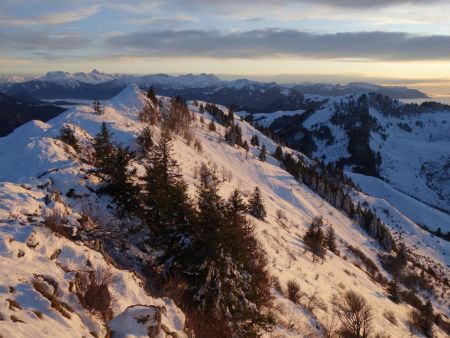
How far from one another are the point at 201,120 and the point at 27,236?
90.9 m

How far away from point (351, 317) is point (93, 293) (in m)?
18.7

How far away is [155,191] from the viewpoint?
19.3 meters

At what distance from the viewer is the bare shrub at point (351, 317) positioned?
21781 mm

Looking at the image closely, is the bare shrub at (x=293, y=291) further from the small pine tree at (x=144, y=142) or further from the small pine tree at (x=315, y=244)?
the small pine tree at (x=144, y=142)

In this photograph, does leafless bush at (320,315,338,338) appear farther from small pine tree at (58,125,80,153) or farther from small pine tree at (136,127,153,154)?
small pine tree at (136,127,153,154)

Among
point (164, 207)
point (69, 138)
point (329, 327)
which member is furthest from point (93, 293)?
point (69, 138)

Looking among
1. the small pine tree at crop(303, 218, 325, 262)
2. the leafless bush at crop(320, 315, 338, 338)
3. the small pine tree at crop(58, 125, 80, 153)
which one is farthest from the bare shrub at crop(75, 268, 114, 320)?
the small pine tree at crop(303, 218, 325, 262)

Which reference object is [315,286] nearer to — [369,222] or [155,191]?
[155,191]

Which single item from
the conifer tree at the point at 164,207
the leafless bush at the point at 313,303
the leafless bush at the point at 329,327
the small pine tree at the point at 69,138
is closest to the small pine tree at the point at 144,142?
the small pine tree at the point at 69,138

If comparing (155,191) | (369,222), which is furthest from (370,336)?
(369,222)

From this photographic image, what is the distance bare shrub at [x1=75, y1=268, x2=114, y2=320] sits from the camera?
10.3 m

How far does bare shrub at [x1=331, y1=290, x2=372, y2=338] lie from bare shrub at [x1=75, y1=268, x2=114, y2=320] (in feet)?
50.5

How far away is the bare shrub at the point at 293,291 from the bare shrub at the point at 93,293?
13947mm

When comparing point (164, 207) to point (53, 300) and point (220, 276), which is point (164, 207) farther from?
point (53, 300)
